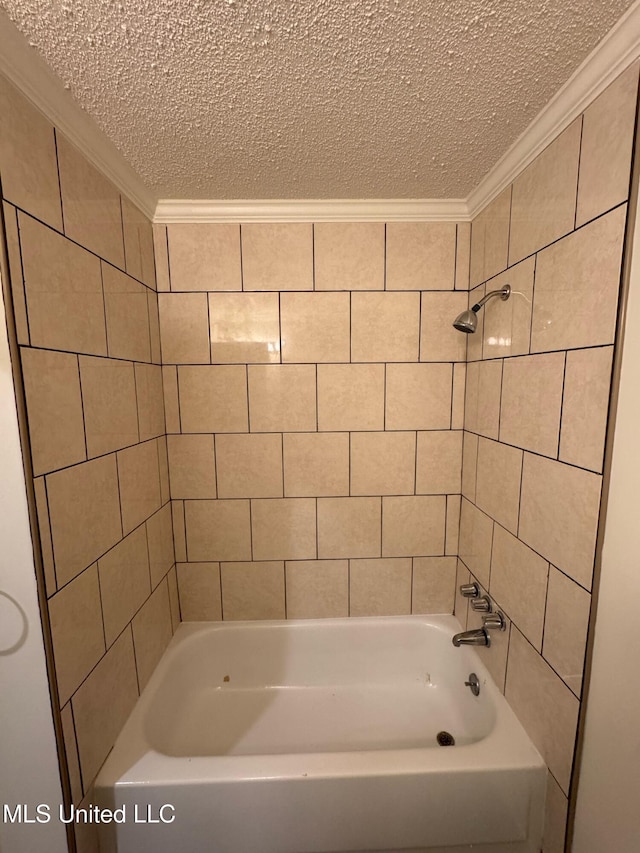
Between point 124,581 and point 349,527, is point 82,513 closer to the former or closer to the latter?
point 124,581

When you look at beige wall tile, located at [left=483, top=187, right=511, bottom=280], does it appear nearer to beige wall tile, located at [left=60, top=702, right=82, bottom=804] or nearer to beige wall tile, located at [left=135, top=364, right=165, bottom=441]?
beige wall tile, located at [left=135, top=364, right=165, bottom=441]

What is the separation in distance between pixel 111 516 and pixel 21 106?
0.92 m

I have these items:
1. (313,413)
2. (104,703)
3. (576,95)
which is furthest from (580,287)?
(104,703)

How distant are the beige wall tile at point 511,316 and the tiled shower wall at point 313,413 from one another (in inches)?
7.3

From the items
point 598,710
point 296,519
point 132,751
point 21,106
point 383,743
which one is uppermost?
point 21,106

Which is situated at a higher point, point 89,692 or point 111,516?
point 111,516

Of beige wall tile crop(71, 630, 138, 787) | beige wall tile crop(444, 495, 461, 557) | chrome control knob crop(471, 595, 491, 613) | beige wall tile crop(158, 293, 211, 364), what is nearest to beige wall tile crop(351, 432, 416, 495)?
beige wall tile crop(444, 495, 461, 557)

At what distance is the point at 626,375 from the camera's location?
0.64m

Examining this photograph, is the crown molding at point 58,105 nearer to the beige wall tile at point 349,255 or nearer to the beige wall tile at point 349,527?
the beige wall tile at point 349,255

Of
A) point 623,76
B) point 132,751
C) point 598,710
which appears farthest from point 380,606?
point 623,76

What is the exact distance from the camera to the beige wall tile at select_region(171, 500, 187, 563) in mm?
1351

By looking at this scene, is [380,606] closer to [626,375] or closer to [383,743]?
[383,743]

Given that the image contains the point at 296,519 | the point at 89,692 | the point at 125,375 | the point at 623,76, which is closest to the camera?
the point at 623,76

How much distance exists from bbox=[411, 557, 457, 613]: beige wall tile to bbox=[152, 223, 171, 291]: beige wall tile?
146cm
